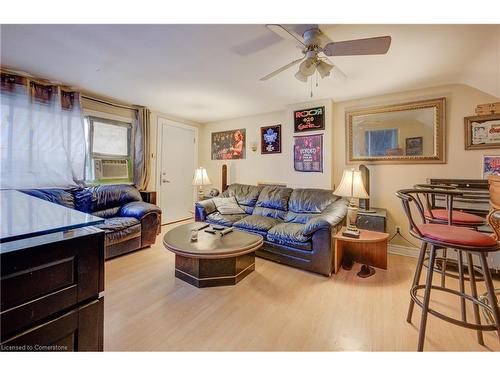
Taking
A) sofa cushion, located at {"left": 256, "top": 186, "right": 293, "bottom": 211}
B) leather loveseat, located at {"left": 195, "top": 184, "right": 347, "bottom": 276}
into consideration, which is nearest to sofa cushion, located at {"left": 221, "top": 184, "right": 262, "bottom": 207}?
leather loveseat, located at {"left": 195, "top": 184, "right": 347, "bottom": 276}

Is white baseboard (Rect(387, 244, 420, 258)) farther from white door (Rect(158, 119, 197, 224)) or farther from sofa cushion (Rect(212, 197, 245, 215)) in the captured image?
white door (Rect(158, 119, 197, 224))

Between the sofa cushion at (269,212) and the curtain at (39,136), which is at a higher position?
the curtain at (39,136)

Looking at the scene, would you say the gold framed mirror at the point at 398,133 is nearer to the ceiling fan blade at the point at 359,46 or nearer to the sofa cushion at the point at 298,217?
the sofa cushion at the point at 298,217

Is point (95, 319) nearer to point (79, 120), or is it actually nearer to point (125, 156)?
point (79, 120)

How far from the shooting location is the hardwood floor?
1.44 metres

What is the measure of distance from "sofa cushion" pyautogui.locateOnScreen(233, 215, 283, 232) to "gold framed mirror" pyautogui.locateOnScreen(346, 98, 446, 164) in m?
1.60

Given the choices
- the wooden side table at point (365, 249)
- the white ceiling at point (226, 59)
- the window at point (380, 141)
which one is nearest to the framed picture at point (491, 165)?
the white ceiling at point (226, 59)

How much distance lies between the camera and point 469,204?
2434mm

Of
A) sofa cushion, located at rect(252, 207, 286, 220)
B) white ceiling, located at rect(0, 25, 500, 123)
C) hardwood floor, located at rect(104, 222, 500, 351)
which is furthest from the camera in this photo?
sofa cushion, located at rect(252, 207, 286, 220)

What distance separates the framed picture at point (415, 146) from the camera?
2922mm

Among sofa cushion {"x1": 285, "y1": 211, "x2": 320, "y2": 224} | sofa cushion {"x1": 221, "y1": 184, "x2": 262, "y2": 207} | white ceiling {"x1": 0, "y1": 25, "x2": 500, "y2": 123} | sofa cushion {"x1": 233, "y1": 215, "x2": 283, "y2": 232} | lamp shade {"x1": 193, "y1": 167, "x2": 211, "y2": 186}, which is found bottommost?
sofa cushion {"x1": 233, "y1": 215, "x2": 283, "y2": 232}

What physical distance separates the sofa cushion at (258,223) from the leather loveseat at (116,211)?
50.5 inches

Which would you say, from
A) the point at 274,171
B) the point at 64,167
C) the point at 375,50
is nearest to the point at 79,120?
the point at 64,167
